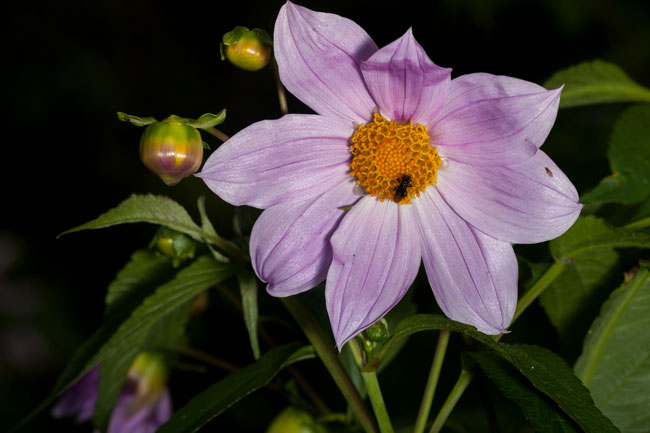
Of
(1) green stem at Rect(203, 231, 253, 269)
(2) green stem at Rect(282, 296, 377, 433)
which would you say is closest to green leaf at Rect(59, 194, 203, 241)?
(1) green stem at Rect(203, 231, 253, 269)

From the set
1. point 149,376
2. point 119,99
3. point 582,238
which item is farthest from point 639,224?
point 119,99

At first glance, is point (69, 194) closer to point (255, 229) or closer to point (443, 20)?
point (443, 20)

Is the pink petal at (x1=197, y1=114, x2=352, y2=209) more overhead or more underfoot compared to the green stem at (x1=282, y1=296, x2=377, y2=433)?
more overhead

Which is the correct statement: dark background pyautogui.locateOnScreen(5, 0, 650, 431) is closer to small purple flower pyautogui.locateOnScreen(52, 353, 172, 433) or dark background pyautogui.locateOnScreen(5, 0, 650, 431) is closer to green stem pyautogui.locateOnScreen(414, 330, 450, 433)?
small purple flower pyautogui.locateOnScreen(52, 353, 172, 433)

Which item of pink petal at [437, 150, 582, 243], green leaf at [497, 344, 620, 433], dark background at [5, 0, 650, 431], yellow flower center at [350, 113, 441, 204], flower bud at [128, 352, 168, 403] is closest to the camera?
green leaf at [497, 344, 620, 433]

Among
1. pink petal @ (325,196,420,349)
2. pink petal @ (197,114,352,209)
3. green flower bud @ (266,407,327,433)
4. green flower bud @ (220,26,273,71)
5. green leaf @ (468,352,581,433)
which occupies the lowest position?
green flower bud @ (266,407,327,433)

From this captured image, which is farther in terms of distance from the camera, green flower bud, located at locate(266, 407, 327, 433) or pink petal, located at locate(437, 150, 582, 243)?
green flower bud, located at locate(266, 407, 327, 433)

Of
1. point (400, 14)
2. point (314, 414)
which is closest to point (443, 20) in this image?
point (400, 14)
